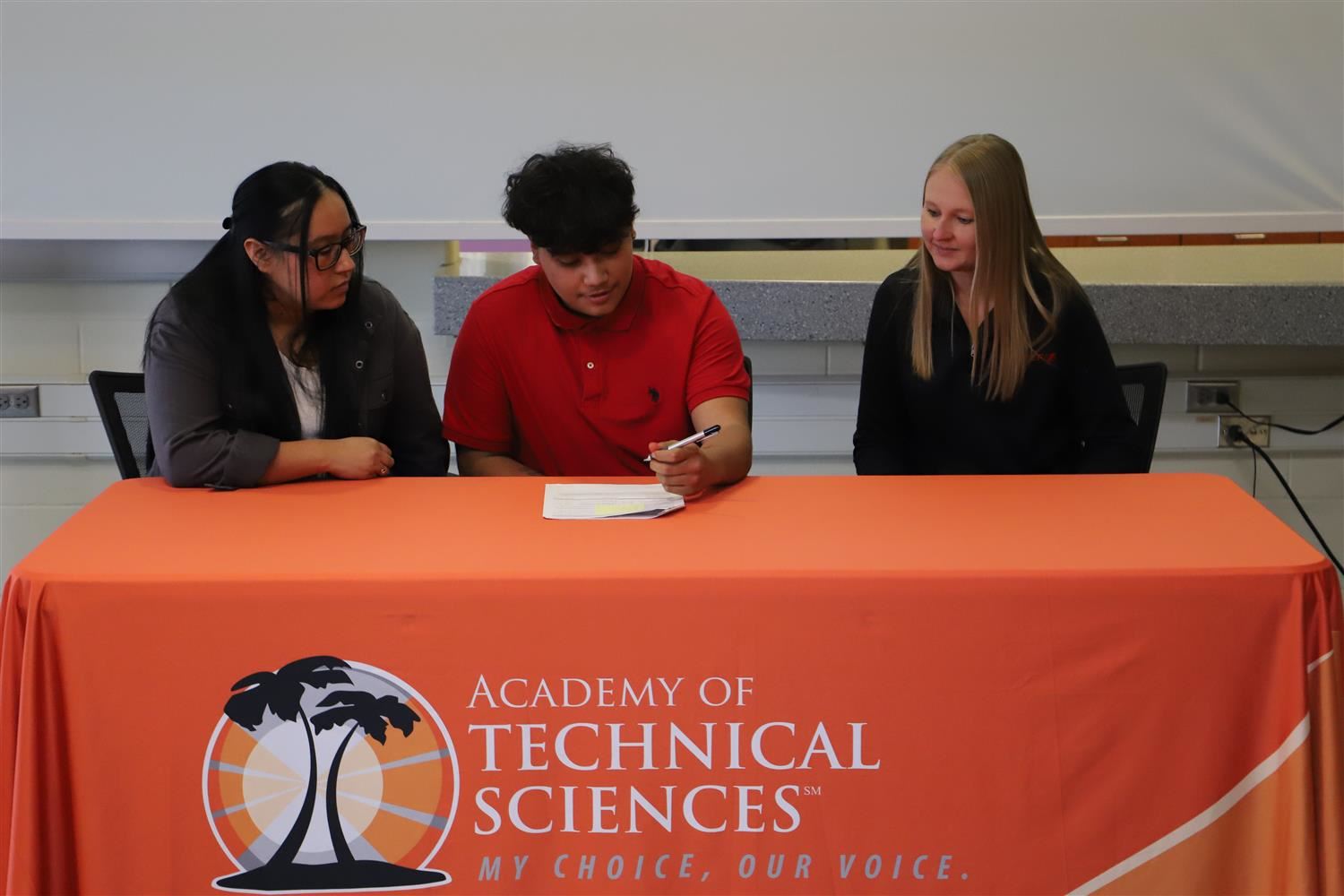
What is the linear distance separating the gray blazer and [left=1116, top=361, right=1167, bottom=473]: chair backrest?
3.84 feet

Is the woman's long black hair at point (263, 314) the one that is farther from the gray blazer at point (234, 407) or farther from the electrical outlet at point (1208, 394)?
the electrical outlet at point (1208, 394)

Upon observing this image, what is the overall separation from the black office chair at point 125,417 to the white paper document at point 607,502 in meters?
0.72

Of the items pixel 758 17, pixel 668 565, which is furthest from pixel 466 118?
pixel 668 565

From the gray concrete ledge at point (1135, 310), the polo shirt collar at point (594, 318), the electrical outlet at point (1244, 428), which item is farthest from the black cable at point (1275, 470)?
the polo shirt collar at point (594, 318)

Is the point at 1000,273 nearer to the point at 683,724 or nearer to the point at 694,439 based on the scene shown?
the point at 694,439

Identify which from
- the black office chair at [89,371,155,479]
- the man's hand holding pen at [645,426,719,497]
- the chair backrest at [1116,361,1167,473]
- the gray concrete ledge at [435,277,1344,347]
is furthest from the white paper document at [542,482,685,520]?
the gray concrete ledge at [435,277,1344,347]

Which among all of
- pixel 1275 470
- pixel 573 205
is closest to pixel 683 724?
pixel 573 205

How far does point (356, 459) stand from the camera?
1.77m

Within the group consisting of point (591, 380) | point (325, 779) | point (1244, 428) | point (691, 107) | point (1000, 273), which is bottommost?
point (325, 779)

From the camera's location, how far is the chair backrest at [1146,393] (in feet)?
7.10

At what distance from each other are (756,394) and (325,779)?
1863 millimetres

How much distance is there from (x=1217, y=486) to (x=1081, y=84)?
54.6 inches

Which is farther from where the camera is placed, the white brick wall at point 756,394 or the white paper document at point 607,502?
the white brick wall at point 756,394

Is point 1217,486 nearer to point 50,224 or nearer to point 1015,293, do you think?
point 1015,293
